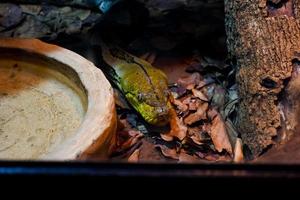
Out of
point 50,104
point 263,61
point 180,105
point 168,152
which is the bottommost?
point 168,152

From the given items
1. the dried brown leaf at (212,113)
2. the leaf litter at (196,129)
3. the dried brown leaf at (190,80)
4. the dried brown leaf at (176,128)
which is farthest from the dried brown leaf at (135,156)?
the dried brown leaf at (190,80)

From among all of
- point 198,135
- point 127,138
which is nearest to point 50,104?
point 127,138

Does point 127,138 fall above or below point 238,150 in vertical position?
below

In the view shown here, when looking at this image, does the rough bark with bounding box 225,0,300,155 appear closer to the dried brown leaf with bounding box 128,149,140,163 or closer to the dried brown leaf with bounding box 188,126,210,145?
the dried brown leaf with bounding box 188,126,210,145

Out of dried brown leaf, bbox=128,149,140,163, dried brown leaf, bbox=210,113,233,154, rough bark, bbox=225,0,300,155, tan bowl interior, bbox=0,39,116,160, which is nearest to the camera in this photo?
tan bowl interior, bbox=0,39,116,160

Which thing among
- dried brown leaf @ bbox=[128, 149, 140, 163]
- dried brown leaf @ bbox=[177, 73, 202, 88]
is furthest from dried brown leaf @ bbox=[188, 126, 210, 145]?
dried brown leaf @ bbox=[177, 73, 202, 88]

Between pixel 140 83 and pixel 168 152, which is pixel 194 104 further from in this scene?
pixel 168 152

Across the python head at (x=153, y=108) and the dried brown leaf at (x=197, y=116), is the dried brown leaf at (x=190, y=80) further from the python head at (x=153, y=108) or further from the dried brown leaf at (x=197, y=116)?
the python head at (x=153, y=108)

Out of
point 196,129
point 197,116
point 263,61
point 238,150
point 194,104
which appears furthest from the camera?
point 194,104
